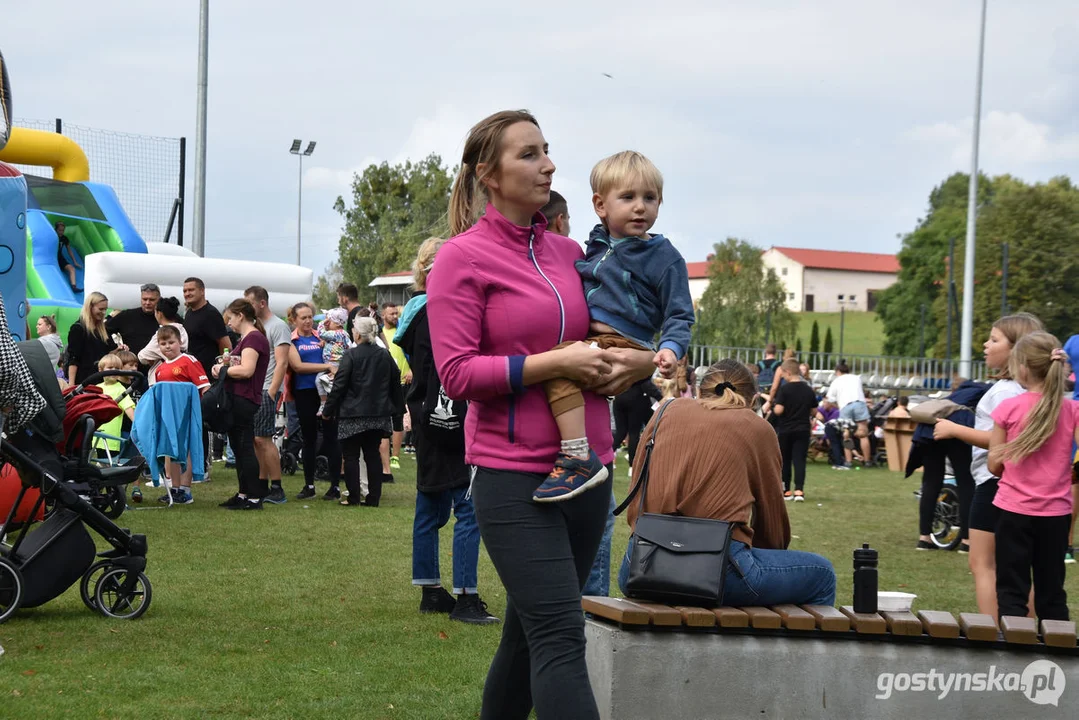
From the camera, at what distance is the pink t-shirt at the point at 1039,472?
19.4 ft

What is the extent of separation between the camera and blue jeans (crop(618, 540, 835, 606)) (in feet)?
15.4

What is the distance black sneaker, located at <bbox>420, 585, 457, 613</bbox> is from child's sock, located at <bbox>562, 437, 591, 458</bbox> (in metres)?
4.01

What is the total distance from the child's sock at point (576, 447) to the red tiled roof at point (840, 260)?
14470 centimetres

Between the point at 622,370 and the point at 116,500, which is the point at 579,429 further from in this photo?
the point at 116,500

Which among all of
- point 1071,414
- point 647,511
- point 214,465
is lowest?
point 214,465

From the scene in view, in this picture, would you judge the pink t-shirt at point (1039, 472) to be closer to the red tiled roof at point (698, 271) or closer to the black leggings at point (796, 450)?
the black leggings at point (796, 450)

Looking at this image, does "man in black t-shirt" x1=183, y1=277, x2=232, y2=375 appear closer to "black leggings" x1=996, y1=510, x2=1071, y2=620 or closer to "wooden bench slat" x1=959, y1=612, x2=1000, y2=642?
"black leggings" x1=996, y1=510, x2=1071, y2=620

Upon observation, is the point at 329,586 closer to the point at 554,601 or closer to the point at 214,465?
the point at 554,601

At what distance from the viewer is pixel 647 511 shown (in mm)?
4855

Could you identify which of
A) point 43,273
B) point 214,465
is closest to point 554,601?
point 214,465

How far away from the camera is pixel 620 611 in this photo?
14.5ft

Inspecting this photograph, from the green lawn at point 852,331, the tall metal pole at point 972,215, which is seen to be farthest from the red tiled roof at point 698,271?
the tall metal pole at point 972,215

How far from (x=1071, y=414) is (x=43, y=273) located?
16.0m

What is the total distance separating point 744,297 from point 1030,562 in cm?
7478
